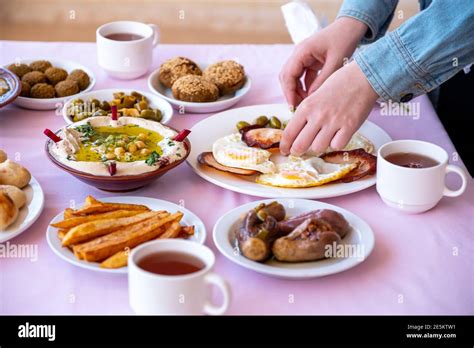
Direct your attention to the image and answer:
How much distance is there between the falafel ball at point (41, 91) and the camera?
6.51 feet

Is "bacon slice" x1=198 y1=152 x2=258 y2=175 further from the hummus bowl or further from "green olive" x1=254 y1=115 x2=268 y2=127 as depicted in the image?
"green olive" x1=254 y1=115 x2=268 y2=127

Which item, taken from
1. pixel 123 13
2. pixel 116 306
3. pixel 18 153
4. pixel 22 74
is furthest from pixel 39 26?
pixel 116 306

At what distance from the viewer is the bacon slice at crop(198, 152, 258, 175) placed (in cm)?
165

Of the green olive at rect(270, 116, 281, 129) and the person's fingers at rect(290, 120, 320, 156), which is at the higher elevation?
the person's fingers at rect(290, 120, 320, 156)

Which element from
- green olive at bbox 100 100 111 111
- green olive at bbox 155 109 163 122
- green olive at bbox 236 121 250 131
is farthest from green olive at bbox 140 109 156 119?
green olive at bbox 236 121 250 131

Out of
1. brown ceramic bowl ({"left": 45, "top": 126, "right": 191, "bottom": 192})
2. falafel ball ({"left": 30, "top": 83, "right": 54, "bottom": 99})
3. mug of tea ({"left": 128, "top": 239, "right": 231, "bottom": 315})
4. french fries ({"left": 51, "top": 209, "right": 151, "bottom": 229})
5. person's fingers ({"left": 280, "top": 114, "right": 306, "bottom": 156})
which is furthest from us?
falafel ball ({"left": 30, "top": 83, "right": 54, "bottom": 99})

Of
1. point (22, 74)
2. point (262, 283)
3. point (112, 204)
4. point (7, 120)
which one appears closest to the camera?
point (262, 283)

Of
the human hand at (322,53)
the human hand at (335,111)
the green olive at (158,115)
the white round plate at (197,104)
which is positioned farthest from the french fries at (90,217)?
the human hand at (322,53)

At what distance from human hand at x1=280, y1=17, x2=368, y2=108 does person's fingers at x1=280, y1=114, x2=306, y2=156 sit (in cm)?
38

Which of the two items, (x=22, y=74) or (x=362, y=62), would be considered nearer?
(x=362, y=62)

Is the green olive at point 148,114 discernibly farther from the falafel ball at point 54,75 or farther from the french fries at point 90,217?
the french fries at point 90,217

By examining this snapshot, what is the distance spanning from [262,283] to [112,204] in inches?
14.0
